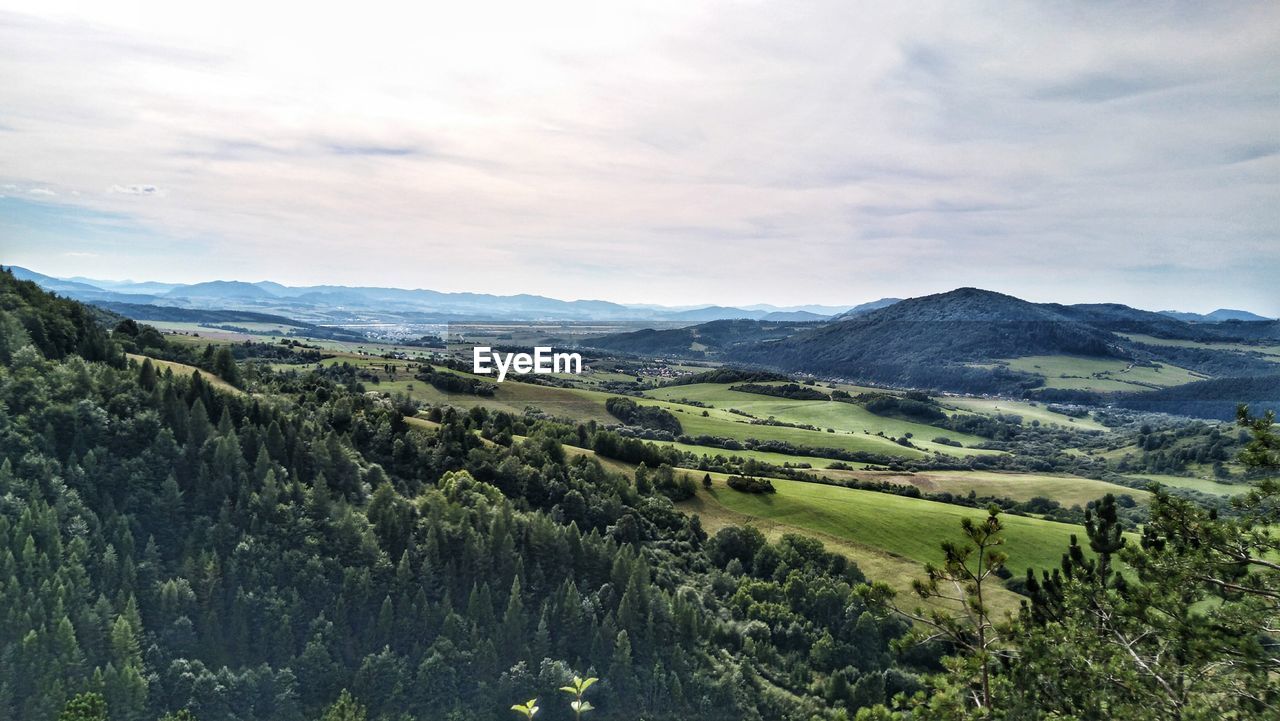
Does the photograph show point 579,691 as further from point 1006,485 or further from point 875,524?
point 1006,485

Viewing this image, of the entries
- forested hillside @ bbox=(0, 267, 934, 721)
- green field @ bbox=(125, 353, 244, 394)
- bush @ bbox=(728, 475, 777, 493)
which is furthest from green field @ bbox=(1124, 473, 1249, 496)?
green field @ bbox=(125, 353, 244, 394)

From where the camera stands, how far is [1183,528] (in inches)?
848

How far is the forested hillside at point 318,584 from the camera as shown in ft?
189

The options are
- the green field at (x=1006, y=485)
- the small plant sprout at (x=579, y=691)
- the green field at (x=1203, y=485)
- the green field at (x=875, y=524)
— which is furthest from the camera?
the green field at (x=1203, y=485)

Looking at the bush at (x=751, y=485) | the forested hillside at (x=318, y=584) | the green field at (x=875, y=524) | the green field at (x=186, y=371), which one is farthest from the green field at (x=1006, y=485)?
the green field at (x=186, y=371)

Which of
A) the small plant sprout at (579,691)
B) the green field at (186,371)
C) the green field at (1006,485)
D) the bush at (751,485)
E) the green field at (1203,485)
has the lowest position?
the green field at (1203,485)

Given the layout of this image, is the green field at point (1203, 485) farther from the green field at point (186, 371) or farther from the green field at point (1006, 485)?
the green field at point (186, 371)

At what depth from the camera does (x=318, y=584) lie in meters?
69.1

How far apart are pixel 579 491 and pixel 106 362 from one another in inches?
2797

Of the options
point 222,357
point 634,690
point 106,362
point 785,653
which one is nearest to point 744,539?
point 785,653

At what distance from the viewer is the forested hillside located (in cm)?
5766

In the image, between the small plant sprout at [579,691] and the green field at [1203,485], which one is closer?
the small plant sprout at [579,691]

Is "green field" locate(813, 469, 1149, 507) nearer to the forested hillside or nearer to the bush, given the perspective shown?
the bush

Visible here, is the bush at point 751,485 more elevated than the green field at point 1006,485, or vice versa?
the bush at point 751,485
